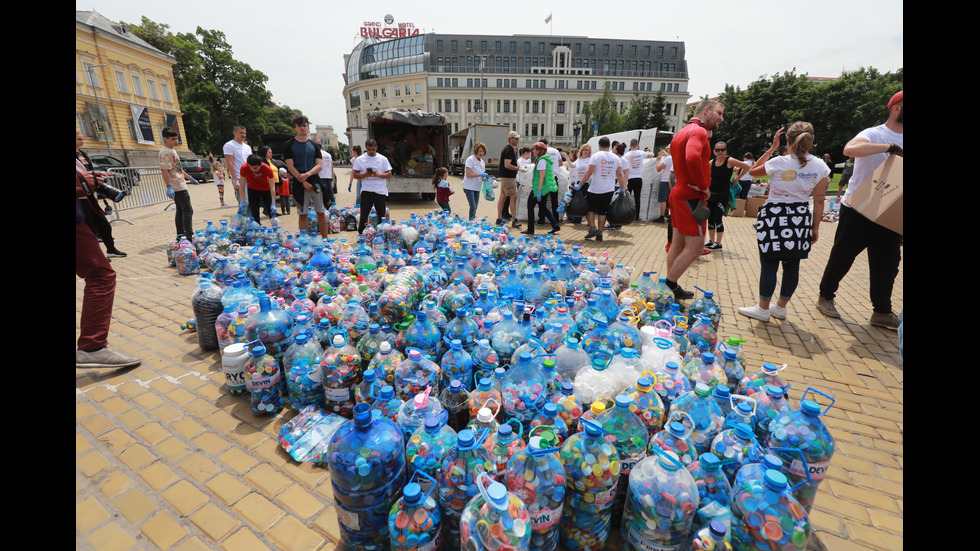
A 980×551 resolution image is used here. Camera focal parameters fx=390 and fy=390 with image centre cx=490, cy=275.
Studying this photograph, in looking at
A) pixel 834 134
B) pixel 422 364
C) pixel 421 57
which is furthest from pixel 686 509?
pixel 421 57

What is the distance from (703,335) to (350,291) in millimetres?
3063

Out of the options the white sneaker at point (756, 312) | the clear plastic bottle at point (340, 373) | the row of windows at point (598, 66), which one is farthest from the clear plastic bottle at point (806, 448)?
the row of windows at point (598, 66)

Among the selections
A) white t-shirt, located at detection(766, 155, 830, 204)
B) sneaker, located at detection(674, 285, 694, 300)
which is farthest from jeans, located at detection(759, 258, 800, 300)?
sneaker, located at detection(674, 285, 694, 300)

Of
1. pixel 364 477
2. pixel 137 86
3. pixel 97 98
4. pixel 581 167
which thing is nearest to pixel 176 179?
pixel 364 477

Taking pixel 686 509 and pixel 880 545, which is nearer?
pixel 686 509

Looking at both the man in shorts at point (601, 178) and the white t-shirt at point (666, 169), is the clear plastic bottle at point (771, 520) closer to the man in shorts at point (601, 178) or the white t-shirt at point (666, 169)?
the man in shorts at point (601, 178)

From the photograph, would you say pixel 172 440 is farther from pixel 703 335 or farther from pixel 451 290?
pixel 703 335

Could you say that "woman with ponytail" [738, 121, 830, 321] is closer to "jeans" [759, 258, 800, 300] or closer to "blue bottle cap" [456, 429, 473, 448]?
"jeans" [759, 258, 800, 300]

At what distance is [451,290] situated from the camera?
361 cm

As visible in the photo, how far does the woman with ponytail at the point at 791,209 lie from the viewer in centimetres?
384

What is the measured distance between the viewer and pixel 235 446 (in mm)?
2477

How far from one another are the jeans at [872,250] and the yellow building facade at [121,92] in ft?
135

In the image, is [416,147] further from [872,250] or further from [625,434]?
[625,434]

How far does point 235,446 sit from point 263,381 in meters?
0.42
